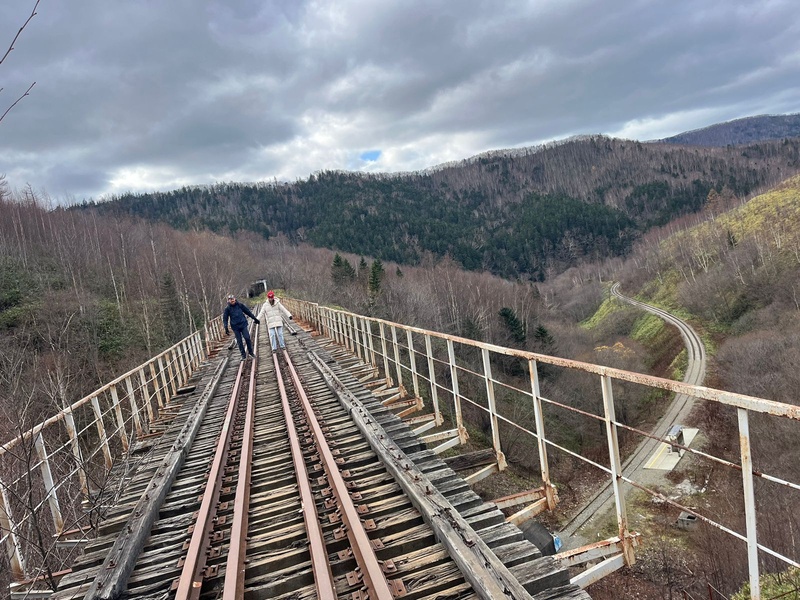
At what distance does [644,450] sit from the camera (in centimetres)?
3089

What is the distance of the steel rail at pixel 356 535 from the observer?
3.03 m

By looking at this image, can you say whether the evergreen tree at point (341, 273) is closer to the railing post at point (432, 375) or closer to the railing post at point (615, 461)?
the railing post at point (432, 375)

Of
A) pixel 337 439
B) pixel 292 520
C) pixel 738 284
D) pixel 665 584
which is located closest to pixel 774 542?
pixel 665 584

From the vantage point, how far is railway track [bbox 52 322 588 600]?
3.18m

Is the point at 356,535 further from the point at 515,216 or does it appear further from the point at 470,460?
the point at 515,216

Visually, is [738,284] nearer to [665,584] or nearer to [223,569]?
[665,584]

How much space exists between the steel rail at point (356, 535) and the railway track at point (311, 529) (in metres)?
0.01

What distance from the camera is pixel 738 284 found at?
52812 millimetres

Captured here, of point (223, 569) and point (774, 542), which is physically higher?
point (223, 569)

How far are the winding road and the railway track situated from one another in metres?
13.7

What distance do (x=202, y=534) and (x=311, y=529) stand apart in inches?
39.8

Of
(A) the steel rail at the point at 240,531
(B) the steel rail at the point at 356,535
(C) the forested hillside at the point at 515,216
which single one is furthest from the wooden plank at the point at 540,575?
(C) the forested hillside at the point at 515,216

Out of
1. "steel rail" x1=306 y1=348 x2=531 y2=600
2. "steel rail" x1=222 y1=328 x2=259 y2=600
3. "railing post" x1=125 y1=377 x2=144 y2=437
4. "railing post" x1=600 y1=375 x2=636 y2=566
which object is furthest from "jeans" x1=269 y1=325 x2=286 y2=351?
"railing post" x1=600 y1=375 x2=636 y2=566

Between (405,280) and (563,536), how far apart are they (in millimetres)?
51817
